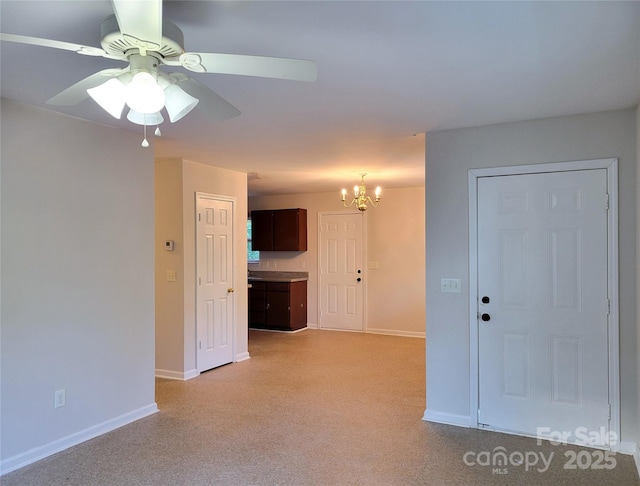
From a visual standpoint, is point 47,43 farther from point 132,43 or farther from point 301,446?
point 301,446

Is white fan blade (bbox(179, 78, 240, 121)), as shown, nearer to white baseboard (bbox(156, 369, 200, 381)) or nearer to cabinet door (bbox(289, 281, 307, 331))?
white baseboard (bbox(156, 369, 200, 381))

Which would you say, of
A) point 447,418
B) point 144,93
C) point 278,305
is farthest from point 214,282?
point 144,93

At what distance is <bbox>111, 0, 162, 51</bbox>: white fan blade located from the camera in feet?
4.53

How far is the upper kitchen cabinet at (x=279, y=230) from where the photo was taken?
782 centimetres

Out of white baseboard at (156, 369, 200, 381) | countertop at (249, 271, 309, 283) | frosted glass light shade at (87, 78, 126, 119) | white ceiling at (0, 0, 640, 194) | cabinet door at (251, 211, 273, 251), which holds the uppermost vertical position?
white ceiling at (0, 0, 640, 194)

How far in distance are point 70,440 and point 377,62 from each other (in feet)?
10.7

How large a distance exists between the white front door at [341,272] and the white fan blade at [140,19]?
621cm

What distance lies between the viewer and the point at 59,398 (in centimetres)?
319

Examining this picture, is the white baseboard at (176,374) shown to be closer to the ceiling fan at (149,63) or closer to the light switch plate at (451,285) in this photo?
the light switch plate at (451,285)

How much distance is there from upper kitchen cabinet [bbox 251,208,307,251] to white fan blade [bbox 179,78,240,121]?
18.8ft

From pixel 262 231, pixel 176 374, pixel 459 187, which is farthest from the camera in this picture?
pixel 262 231

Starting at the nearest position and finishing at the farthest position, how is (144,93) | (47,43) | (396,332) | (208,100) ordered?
(47,43)
(144,93)
(208,100)
(396,332)

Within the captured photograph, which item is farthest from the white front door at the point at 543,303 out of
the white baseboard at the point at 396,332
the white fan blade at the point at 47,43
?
the white baseboard at the point at 396,332

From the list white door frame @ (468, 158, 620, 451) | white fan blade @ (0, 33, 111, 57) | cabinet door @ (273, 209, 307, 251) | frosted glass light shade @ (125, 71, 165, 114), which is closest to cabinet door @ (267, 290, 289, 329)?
cabinet door @ (273, 209, 307, 251)
